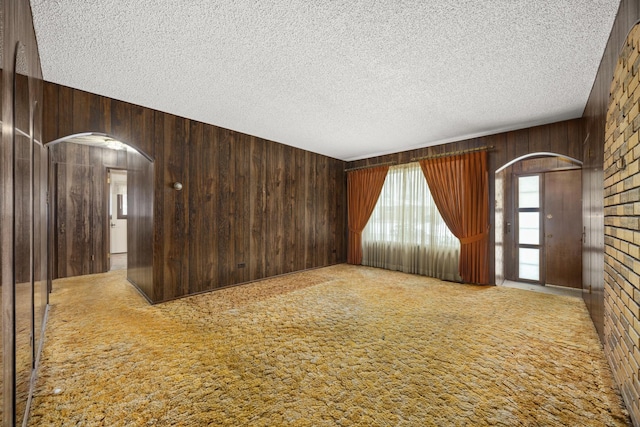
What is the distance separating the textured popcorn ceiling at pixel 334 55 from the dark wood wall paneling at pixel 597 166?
0.14 metres

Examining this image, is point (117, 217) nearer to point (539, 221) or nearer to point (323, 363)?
point (323, 363)

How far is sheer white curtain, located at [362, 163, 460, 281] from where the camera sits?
503 centimetres

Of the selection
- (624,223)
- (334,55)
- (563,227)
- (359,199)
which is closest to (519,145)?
(563,227)

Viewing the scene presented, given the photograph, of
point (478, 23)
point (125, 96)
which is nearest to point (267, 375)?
point (478, 23)

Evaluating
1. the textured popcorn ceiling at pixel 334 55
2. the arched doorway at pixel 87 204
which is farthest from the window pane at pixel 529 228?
the arched doorway at pixel 87 204

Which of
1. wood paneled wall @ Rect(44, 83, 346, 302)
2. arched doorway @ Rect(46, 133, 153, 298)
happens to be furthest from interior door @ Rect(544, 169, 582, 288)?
arched doorway @ Rect(46, 133, 153, 298)

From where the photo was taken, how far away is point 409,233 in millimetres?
5492

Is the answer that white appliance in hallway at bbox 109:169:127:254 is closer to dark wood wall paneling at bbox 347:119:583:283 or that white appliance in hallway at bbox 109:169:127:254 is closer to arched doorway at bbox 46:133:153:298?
arched doorway at bbox 46:133:153:298

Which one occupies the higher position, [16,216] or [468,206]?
[468,206]

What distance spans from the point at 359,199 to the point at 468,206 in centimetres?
237

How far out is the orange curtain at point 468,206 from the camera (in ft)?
14.8

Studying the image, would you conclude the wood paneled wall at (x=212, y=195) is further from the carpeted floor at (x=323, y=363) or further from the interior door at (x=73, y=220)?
the interior door at (x=73, y=220)

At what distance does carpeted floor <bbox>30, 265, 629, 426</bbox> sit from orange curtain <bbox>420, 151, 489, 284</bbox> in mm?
912

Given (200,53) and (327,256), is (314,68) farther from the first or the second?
(327,256)
